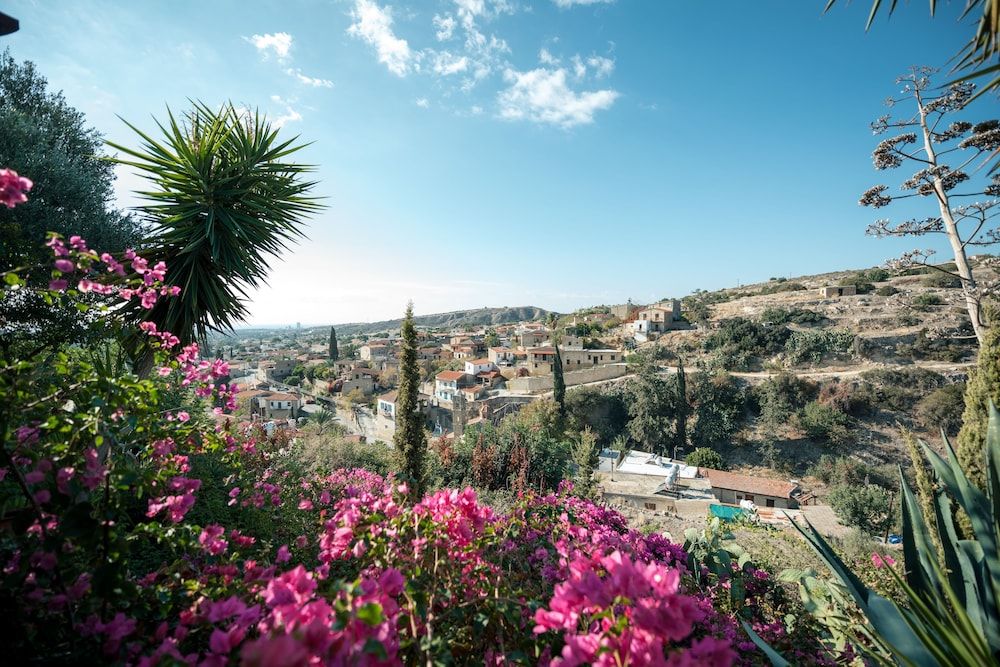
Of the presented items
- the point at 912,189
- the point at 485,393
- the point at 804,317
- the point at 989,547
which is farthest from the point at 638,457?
the point at 804,317

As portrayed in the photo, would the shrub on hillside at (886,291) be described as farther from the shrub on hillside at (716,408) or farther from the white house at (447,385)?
the white house at (447,385)

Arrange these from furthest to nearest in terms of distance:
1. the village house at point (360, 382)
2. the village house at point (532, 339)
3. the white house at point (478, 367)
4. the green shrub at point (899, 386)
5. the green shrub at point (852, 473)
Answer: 1. the village house at point (532, 339)
2. the village house at point (360, 382)
3. the white house at point (478, 367)
4. the green shrub at point (899, 386)
5. the green shrub at point (852, 473)

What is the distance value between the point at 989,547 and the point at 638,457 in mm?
23093

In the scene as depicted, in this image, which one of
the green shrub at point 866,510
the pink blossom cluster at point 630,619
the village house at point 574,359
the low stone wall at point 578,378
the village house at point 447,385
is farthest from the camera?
the village house at point 574,359

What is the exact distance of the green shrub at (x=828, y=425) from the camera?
24938 mm

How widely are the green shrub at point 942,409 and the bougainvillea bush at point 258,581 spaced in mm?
32649

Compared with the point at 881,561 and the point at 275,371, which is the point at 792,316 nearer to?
the point at 881,561

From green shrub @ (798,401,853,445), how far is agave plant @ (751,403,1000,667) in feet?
94.6

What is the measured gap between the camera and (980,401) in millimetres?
4203

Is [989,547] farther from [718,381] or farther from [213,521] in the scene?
[718,381]

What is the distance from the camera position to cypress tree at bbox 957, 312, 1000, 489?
4.07 meters

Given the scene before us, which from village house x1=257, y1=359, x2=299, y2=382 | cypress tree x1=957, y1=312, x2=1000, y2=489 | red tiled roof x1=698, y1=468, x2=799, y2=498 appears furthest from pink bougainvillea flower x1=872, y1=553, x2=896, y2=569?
village house x1=257, y1=359, x2=299, y2=382

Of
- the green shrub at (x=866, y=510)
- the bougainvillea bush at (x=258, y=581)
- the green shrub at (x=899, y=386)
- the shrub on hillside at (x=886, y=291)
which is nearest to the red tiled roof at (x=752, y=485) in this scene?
the green shrub at (x=866, y=510)

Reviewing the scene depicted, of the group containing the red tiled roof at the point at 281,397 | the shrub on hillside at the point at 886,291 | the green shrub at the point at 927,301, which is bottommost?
the red tiled roof at the point at 281,397
